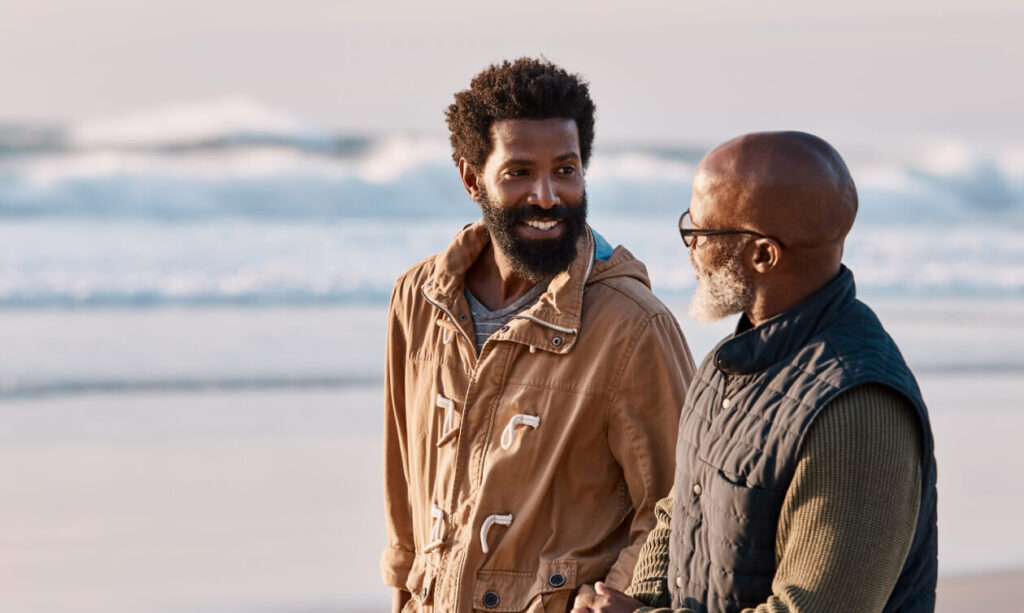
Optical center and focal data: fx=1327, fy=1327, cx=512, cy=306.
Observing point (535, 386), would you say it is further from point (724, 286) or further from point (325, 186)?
point (325, 186)

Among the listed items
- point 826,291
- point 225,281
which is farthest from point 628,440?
point 225,281

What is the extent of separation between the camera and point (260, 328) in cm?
1202

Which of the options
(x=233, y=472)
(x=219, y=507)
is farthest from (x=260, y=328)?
(x=219, y=507)

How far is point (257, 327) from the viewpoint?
39.7 ft

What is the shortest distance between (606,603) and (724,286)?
0.60m

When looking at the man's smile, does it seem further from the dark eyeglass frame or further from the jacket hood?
the dark eyeglass frame

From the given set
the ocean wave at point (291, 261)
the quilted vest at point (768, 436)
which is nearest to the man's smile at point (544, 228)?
the quilted vest at point (768, 436)

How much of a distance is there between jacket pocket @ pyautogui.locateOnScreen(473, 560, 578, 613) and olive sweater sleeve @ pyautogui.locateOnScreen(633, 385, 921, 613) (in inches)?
36.8

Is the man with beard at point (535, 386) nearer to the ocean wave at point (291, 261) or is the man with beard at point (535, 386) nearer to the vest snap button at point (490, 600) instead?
the vest snap button at point (490, 600)

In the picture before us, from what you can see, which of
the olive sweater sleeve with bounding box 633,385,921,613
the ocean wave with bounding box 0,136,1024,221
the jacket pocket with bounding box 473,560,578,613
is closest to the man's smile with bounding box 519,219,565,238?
the jacket pocket with bounding box 473,560,578,613

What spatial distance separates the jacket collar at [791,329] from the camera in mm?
2088

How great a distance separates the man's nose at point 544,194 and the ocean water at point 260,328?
10.0 ft

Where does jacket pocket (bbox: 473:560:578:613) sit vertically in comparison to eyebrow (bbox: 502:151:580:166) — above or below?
below

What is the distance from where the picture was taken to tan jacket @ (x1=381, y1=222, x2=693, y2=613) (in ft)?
9.45
